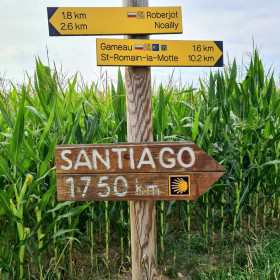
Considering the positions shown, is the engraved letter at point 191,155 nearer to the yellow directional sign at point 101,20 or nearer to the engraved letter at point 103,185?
the engraved letter at point 103,185

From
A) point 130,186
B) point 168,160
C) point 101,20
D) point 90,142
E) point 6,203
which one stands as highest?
point 101,20

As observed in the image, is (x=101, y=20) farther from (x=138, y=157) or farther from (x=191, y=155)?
(x=191, y=155)

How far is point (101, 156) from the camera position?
187 cm

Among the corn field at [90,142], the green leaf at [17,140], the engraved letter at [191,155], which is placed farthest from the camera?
the corn field at [90,142]

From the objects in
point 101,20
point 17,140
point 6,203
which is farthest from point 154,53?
point 6,203

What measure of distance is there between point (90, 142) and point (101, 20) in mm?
981

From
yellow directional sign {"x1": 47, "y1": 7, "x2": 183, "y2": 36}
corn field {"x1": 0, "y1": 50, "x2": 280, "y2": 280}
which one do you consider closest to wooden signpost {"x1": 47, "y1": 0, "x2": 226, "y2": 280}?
yellow directional sign {"x1": 47, "y1": 7, "x2": 183, "y2": 36}

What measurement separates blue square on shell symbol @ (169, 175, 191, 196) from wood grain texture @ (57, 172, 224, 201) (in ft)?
0.06

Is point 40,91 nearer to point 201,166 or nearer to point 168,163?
point 168,163

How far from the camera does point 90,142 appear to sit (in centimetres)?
251

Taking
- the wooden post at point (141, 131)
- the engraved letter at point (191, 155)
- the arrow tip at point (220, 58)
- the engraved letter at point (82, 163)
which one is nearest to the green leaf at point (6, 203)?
the engraved letter at point (82, 163)

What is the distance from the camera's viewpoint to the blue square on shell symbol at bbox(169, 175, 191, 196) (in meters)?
1.89

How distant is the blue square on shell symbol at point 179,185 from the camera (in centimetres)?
189

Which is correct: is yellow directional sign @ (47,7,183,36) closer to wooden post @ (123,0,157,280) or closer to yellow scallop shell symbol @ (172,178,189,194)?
wooden post @ (123,0,157,280)
